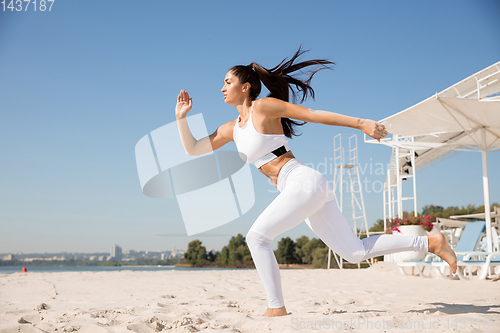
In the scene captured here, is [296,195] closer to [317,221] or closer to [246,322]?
[317,221]

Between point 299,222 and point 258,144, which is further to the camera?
point 258,144

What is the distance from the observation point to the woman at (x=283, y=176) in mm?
2469

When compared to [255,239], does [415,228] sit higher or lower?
lower

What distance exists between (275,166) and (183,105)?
3.50 ft

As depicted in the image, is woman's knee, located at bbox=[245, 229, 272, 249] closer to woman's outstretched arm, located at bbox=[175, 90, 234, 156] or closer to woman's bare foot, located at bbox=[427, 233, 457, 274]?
woman's outstretched arm, located at bbox=[175, 90, 234, 156]

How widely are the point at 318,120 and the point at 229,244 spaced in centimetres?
4025

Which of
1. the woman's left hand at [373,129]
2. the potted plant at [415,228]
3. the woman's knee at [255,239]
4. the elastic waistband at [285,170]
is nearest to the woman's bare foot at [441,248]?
the woman's left hand at [373,129]

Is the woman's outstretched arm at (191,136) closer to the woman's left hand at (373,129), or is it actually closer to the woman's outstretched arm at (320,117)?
the woman's outstretched arm at (320,117)

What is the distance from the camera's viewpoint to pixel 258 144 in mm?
2623

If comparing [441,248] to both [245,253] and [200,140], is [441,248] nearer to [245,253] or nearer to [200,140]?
[200,140]

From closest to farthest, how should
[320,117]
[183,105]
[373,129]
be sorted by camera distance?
[373,129] < [320,117] < [183,105]

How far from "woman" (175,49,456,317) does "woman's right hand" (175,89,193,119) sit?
2cm

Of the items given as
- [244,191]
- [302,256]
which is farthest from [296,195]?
[302,256]

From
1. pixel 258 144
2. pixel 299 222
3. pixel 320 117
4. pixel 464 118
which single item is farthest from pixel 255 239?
pixel 464 118
